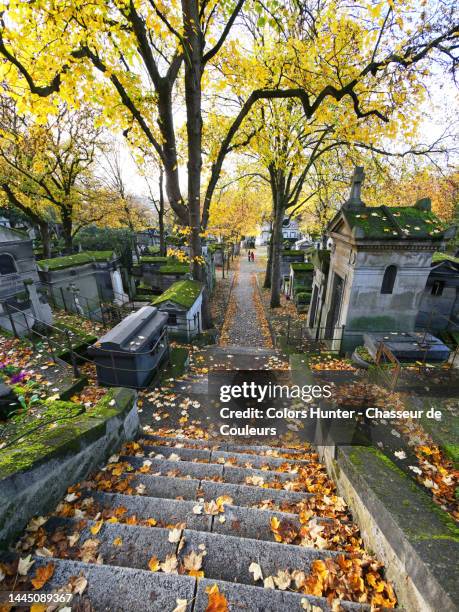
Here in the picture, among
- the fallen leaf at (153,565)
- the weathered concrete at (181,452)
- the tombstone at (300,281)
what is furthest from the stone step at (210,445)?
the tombstone at (300,281)

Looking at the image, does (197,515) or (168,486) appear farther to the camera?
(168,486)

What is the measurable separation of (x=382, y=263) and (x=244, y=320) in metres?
9.62

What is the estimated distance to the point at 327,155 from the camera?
15586 mm

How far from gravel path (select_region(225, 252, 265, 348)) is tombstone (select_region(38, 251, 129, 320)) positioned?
749 centimetres

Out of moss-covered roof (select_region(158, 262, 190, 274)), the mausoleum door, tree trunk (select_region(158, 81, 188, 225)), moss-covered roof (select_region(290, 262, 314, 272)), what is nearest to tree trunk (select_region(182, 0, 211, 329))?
tree trunk (select_region(158, 81, 188, 225))

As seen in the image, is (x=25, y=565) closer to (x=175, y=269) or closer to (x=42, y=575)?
(x=42, y=575)

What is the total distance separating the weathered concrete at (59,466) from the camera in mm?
2604

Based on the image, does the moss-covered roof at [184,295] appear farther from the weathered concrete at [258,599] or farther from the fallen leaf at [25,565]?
the weathered concrete at [258,599]

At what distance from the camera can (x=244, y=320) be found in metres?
17.5

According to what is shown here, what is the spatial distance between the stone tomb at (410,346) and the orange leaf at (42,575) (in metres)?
8.86

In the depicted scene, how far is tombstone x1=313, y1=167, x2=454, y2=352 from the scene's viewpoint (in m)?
8.70

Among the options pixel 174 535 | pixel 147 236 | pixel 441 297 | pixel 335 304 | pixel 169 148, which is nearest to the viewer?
pixel 174 535

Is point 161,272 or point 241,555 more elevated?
point 241,555

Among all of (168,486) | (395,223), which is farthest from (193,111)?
(168,486)
